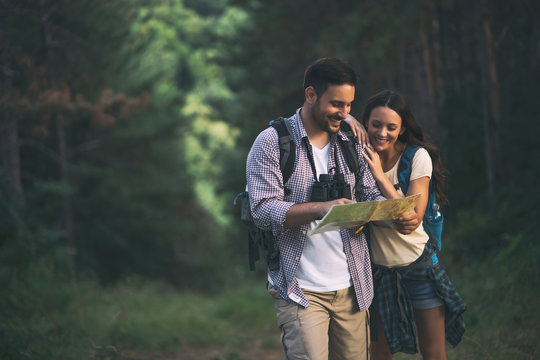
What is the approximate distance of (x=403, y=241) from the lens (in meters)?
3.47

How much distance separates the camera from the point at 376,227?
351 cm

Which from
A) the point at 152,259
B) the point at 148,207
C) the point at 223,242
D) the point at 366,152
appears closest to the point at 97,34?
the point at 148,207

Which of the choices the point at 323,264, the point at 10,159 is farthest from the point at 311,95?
the point at 10,159

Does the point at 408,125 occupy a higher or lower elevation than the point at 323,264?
higher

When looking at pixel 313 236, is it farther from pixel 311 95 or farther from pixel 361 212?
pixel 311 95

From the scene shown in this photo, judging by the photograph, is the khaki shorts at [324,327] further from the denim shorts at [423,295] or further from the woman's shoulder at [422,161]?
the woman's shoulder at [422,161]

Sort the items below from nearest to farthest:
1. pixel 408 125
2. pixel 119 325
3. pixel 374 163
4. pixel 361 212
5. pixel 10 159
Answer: pixel 361 212
pixel 374 163
pixel 408 125
pixel 119 325
pixel 10 159

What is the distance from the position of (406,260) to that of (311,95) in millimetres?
1161

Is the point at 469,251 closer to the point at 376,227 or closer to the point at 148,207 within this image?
the point at 376,227

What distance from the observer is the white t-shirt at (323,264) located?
3143 mm

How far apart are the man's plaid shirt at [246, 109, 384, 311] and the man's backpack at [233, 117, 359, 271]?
1.1 inches

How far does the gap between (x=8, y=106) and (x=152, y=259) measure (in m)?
14.1

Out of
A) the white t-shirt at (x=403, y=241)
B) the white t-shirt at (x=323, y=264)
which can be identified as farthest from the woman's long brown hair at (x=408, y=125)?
the white t-shirt at (x=323, y=264)

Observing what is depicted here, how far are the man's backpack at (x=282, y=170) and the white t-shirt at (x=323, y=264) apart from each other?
6.4 inches
